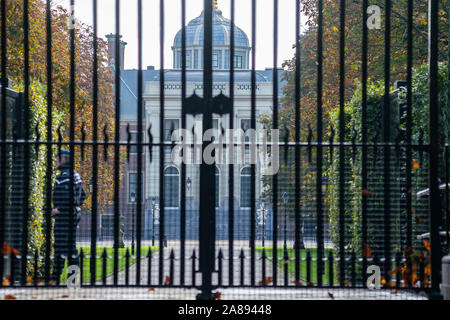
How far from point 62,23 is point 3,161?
12.6 meters

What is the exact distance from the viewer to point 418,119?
848cm

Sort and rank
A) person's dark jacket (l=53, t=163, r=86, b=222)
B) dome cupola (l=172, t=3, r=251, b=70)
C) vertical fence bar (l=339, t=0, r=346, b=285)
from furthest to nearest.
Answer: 1. dome cupola (l=172, t=3, r=251, b=70)
2. person's dark jacket (l=53, t=163, r=86, b=222)
3. vertical fence bar (l=339, t=0, r=346, b=285)

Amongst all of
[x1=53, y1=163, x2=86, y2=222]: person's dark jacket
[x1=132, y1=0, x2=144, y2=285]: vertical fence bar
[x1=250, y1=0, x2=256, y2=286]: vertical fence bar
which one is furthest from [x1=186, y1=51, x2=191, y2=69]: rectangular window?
[x1=250, y1=0, x2=256, y2=286]: vertical fence bar

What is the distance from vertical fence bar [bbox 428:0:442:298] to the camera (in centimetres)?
605

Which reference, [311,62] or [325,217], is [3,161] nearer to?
[325,217]

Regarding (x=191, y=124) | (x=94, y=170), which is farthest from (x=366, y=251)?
(x=191, y=124)

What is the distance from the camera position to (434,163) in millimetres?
6137

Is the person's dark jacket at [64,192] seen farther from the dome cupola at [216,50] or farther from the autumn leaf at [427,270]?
the dome cupola at [216,50]

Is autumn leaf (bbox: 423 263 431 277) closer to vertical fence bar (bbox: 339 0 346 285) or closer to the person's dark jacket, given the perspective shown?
vertical fence bar (bbox: 339 0 346 285)

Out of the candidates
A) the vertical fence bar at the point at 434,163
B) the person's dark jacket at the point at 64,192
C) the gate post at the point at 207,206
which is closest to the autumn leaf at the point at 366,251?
the vertical fence bar at the point at 434,163

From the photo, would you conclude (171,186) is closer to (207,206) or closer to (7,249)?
(207,206)

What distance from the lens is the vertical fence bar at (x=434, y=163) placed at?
6.05 meters

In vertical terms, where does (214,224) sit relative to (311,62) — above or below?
below
